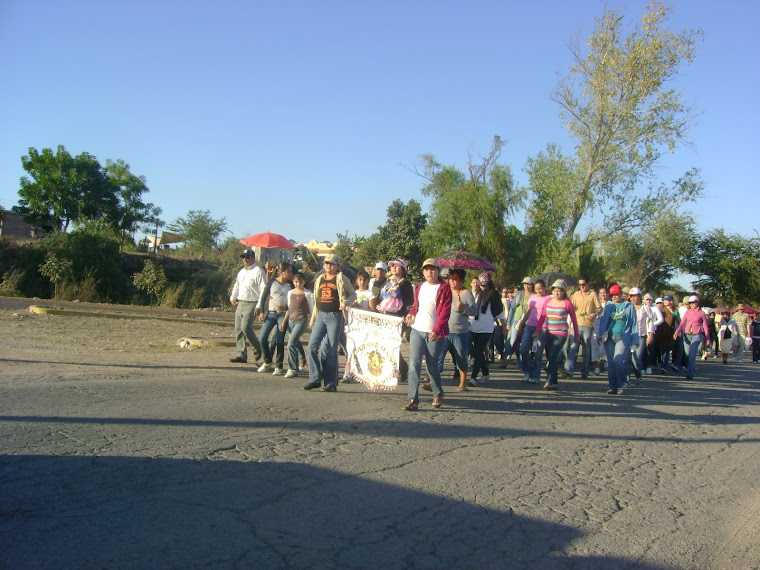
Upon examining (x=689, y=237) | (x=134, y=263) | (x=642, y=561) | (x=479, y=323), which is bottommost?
(x=642, y=561)

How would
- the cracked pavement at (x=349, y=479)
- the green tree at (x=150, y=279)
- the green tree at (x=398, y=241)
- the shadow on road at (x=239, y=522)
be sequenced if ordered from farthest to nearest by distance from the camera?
the green tree at (x=398, y=241)
the green tree at (x=150, y=279)
the cracked pavement at (x=349, y=479)
the shadow on road at (x=239, y=522)

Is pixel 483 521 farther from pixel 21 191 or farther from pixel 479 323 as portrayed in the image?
pixel 21 191

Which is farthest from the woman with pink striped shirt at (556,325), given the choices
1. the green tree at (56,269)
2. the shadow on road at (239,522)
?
the green tree at (56,269)

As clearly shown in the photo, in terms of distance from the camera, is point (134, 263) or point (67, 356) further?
point (134, 263)

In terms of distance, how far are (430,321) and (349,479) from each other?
3433mm

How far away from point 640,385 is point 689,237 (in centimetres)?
2911

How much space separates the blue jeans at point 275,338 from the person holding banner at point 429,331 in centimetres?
310

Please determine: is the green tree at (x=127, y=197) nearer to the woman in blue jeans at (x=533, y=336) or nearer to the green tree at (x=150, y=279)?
the green tree at (x=150, y=279)

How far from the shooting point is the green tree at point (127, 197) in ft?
143

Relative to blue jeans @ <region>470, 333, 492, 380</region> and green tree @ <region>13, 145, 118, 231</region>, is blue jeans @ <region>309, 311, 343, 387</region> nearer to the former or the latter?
blue jeans @ <region>470, 333, 492, 380</region>

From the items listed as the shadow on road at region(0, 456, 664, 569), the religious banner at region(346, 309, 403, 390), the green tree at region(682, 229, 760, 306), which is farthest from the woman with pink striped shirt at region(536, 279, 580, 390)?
the green tree at region(682, 229, 760, 306)

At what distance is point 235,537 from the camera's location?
399cm

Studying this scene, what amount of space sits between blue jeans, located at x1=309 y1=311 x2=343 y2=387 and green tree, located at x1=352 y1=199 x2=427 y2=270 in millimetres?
35627

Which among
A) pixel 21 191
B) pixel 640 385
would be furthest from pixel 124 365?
pixel 21 191
